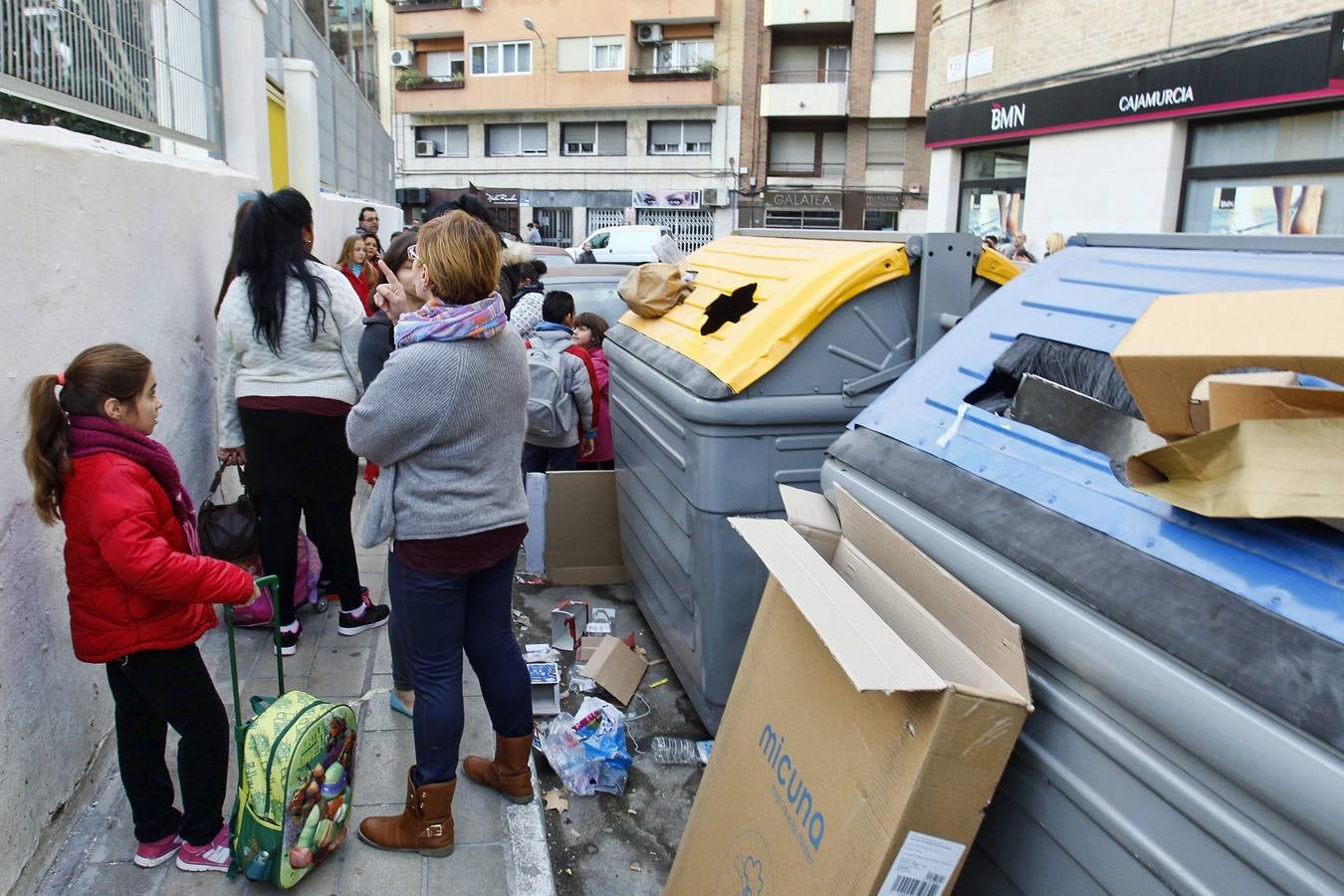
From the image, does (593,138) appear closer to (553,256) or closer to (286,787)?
(553,256)

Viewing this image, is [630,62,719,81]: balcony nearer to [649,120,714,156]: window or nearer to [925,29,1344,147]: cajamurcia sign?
[649,120,714,156]: window

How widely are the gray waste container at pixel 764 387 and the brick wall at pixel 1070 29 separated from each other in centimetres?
936

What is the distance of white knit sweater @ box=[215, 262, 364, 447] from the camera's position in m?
3.76

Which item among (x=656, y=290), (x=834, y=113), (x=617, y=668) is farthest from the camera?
(x=834, y=113)

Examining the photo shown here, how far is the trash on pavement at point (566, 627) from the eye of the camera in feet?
14.6

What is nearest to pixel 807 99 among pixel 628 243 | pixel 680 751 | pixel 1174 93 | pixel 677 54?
pixel 677 54

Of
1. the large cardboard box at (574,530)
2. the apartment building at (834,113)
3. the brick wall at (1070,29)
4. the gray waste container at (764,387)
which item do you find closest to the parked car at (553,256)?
the brick wall at (1070,29)

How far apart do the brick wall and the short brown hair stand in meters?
10.8

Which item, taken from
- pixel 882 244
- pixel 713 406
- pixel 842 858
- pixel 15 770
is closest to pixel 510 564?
pixel 713 406

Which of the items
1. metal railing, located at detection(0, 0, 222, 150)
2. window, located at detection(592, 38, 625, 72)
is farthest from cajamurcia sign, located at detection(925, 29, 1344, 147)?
window, located at detection(592, 38, 625, 72)

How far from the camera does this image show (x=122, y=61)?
14.2 feet

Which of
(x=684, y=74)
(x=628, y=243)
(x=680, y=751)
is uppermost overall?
(x=684, y=74)

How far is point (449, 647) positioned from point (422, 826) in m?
0.53

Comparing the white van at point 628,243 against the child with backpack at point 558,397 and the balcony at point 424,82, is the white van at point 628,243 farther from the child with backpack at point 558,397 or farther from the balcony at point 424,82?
the child with backpack at point 558,397
